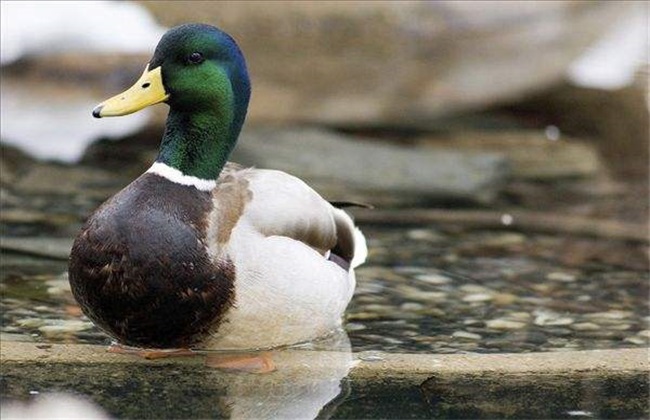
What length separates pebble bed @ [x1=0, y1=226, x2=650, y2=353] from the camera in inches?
177

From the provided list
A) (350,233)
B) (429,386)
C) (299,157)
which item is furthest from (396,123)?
(429,386)

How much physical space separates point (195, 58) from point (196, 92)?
11 centimetres

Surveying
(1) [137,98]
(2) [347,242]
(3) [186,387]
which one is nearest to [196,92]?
(1) [137,98]

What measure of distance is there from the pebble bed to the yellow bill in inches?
31.4

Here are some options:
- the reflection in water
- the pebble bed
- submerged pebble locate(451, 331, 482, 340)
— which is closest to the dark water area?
the reflection in water

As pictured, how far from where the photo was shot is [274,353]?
167 inches

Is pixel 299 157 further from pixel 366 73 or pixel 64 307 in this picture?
pixel 64 307

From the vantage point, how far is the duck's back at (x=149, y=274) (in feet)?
13.0

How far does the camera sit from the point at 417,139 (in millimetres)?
8531

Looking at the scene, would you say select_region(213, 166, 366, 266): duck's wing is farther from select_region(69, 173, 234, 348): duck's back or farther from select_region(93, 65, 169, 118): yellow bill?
select_region(93, 65, 169, 118): yellow bill

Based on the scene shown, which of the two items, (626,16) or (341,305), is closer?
(341,305)

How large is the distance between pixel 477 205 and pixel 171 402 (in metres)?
3.75

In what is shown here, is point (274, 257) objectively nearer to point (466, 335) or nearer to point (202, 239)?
point (202, 239)

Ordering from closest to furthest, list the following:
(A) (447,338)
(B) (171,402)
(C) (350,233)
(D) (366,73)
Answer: (B) (171,402), (A) (447,338), (C) (350,233), (D) (366,73)
